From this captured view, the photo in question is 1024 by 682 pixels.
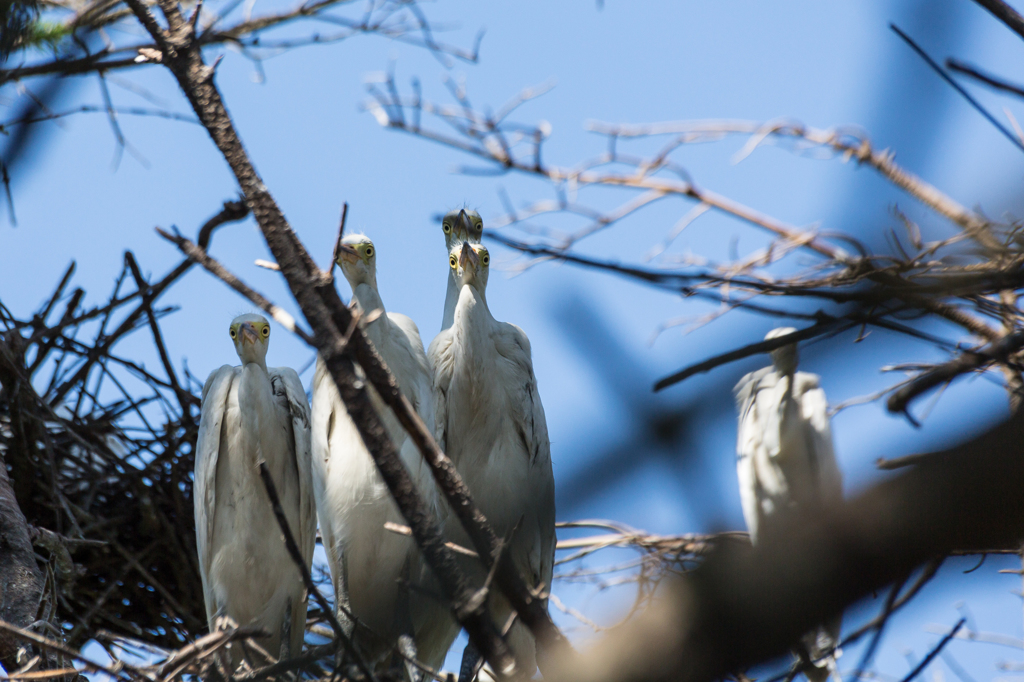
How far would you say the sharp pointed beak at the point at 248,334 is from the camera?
3717mm

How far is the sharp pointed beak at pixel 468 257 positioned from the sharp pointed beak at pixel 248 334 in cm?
89

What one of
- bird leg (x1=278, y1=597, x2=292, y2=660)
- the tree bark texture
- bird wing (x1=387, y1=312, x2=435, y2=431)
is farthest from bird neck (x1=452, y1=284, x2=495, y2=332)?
the tree bark texture

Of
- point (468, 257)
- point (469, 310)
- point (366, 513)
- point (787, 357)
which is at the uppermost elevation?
point (468, 257)

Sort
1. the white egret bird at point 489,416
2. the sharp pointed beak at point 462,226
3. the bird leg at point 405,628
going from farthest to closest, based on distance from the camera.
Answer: the sharp pointed beak at point 462,226
the white egret bird at point 489,416
the bird leg at point 405,628

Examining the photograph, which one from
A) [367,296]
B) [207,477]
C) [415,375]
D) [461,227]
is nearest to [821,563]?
[415,375]

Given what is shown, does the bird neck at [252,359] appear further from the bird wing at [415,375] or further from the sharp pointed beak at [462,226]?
the sharp pointed beak at [462,226]

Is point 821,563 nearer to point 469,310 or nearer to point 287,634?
point 469,310

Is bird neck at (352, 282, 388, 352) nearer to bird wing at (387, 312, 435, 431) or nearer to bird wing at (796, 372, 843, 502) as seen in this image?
bird wing at (387, 312, 435, 431)

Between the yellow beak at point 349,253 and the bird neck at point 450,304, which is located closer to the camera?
the yellow beak at point 349,253

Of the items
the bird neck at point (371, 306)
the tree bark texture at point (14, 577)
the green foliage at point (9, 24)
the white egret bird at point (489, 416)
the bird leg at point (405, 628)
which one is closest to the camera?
the green foliage at point (9, 24)

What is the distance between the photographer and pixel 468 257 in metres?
3.59

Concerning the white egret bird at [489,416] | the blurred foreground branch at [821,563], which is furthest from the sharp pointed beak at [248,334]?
the blurred foreground branch at [821,563]

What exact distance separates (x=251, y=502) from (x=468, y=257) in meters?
1.30

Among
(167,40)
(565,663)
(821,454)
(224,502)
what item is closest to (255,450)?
(224,502)
